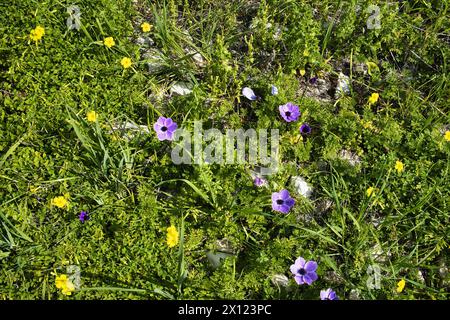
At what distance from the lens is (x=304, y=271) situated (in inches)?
108

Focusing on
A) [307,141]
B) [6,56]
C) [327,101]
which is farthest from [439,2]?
[6,56]

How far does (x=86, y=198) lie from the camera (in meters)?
2.92

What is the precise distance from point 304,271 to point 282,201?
0.46 meters

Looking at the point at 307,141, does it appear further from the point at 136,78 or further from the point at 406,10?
the point at 406,10

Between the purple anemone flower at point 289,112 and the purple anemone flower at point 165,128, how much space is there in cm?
77

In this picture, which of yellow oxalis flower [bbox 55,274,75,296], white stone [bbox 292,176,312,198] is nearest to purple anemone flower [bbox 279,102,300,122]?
white stone [bbox 292,176,312,198]

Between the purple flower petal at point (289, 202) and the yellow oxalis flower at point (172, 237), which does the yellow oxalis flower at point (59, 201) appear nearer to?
the yellow oxalis flower at point (172, 237)

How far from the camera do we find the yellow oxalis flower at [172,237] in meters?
2.68

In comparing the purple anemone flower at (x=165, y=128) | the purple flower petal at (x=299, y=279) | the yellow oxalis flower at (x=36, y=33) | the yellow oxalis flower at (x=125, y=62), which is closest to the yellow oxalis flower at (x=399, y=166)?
the purple flower petal at (x=299, y=279)

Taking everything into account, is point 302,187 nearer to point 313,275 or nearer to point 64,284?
point 313,275

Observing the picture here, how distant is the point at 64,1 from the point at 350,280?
297cm

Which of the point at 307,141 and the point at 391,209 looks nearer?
the point at 391,209
